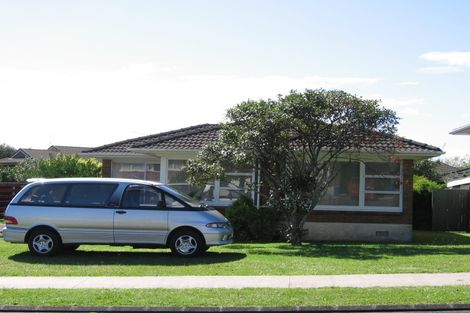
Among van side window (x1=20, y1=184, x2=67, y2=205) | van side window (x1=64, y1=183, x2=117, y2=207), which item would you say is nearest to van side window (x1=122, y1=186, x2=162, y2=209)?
van side window (x1=64, y1=183, x2=117, y2=207)

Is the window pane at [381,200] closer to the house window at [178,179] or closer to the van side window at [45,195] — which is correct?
the house window at [178,179]

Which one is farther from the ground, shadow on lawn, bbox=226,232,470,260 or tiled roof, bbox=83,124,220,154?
tiled roof, bbox=83,124,220,154

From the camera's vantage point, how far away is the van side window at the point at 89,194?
13750mm

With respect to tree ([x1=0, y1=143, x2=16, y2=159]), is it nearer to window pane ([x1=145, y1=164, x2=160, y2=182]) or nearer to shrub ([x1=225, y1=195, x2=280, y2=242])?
window pane ([x1=145, y1=164, x2=160, y2=182])

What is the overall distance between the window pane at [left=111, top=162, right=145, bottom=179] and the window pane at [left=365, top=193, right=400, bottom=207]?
32.6 ft

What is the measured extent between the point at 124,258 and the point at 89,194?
1609 mm

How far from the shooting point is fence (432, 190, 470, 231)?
1071 inches

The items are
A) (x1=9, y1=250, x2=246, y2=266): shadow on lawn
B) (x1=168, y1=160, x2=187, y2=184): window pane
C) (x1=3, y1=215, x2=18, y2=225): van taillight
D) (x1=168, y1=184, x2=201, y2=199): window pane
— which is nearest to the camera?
(x1=9, y1=250, x2=246, y2=266): shadow on lawn

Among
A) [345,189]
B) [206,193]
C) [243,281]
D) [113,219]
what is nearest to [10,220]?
[113,219]

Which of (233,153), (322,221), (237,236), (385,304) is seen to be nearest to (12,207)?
(233,153)

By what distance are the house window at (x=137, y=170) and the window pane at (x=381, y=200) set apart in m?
9.41

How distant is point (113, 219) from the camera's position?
13.5m

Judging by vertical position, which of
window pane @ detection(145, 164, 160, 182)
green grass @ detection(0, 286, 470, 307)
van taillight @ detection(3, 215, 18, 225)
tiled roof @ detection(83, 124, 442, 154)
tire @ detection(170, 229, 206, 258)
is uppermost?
tiled roof @ detection(83, 124, 442, 154)

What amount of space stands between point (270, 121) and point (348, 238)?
19.3ft
